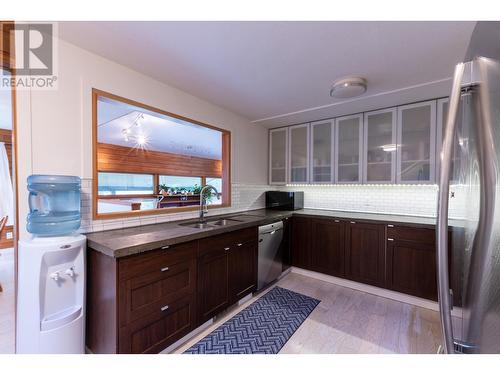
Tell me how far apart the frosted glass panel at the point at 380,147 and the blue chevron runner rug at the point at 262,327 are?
176 centimetres

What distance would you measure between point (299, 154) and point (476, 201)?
294cm

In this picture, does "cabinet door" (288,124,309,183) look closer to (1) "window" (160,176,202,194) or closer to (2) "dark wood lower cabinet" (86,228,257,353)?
(2) "dark wood lower cabinet" (86,228,257,353)

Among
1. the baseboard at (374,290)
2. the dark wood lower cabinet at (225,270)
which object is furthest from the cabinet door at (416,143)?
the dark wood lower cabinet at (225,270)

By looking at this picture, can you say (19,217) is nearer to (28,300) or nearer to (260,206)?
(28,300)

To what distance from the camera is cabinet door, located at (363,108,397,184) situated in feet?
8.82

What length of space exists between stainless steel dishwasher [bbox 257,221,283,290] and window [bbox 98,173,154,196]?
12.2 feet

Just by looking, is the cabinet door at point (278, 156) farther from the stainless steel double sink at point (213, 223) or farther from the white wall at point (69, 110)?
the white wall at point (69, 110)

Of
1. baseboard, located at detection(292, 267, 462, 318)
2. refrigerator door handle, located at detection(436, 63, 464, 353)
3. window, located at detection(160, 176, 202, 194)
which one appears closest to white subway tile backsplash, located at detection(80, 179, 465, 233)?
baseboard, located at detection(292, 267, 462, 318)

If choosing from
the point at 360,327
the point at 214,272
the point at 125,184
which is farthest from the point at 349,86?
the point at 125,184

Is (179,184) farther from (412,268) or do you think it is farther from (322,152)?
(412,268)

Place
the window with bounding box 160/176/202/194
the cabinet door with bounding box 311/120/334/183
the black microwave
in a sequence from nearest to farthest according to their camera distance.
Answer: the cabinet door with bounding box 311/120/334/183
the black microwave
the window with bounding box 160/176/202/194

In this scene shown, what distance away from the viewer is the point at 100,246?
1.37m
